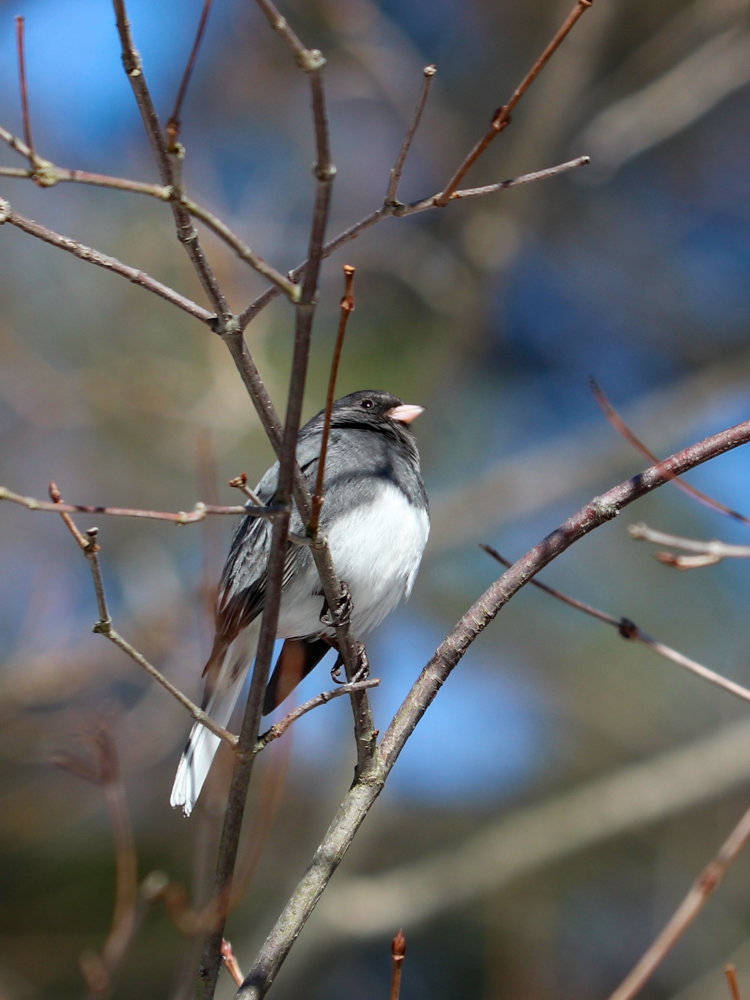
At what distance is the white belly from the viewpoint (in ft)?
8.06

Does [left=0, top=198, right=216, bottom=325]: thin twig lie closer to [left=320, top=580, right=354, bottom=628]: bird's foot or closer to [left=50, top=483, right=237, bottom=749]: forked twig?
[left=50, top=483, right=237, bottom=749]: forked twig

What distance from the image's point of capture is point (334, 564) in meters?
2.35

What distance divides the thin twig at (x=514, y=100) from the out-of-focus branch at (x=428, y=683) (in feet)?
1.96

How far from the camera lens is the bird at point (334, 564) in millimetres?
2447

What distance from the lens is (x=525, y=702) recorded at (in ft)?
19.4

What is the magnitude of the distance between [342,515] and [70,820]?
2.39 metres

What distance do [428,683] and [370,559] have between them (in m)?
0.73

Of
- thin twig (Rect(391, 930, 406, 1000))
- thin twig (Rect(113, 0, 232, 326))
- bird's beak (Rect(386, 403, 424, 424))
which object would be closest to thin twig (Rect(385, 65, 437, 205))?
thin twig (Rect(113, 0, 232, 326))

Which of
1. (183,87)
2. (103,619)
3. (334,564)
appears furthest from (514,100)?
(334,564)

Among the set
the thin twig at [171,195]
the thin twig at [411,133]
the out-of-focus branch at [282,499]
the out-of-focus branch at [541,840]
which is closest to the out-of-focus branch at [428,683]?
the out-of-focus branch at [282,499]

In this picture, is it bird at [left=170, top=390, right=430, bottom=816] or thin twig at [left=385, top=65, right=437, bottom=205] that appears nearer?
thin twig at [left=385, top=65, right=437, bottom=205]

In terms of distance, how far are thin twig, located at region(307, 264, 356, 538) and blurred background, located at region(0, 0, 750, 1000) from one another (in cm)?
255

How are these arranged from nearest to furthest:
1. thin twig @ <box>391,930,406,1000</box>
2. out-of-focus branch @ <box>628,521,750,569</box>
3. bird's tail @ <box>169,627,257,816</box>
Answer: thin twig @ <box>391,930,406,1000</box>
out-of-focus branch @ <box>628,521,750,569</box>
bird's tail @ <box>169,627,257,816</box>

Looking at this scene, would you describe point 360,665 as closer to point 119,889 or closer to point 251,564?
point 119,889
